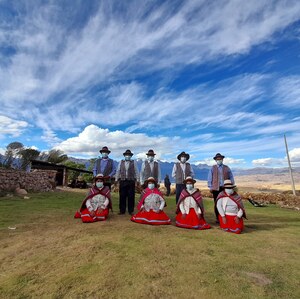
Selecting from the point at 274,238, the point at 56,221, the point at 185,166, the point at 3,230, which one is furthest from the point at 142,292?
the point at 185,166

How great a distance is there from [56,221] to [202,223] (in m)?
3.54

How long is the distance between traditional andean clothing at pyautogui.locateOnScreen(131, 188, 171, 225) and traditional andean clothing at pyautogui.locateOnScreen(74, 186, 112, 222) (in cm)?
80

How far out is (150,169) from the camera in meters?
7.00

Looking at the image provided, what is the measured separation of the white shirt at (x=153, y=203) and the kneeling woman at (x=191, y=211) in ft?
1.59

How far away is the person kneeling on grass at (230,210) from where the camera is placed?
5.05m

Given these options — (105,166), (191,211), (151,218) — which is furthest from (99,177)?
(191,211)

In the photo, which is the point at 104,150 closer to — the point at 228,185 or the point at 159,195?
the point at 159,195

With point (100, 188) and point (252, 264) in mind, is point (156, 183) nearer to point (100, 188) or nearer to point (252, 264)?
point (100, 188)

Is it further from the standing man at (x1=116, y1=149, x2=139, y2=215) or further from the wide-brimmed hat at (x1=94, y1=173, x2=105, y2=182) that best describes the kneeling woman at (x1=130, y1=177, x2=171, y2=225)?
the wide-brimmed hat at (x1=94, y1=173, x2=105, y2=182)

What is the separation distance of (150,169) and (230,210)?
2608 mm

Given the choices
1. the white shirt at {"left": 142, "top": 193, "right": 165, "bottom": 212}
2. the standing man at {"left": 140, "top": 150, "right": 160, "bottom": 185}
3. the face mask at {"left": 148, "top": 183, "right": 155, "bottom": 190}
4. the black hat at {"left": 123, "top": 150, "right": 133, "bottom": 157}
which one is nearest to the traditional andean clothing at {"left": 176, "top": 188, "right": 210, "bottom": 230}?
the white shirt at {"left": 142, "top": 193, "right": 165, "bottom": 212}

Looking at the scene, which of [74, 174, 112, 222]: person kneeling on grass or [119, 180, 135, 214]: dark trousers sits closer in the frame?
[74, 174, 112, 222]: person kneeling on grass

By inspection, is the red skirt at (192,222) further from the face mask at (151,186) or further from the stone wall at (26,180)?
the stone wall at (26,180)

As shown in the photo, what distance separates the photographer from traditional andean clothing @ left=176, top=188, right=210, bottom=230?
17.4ft
